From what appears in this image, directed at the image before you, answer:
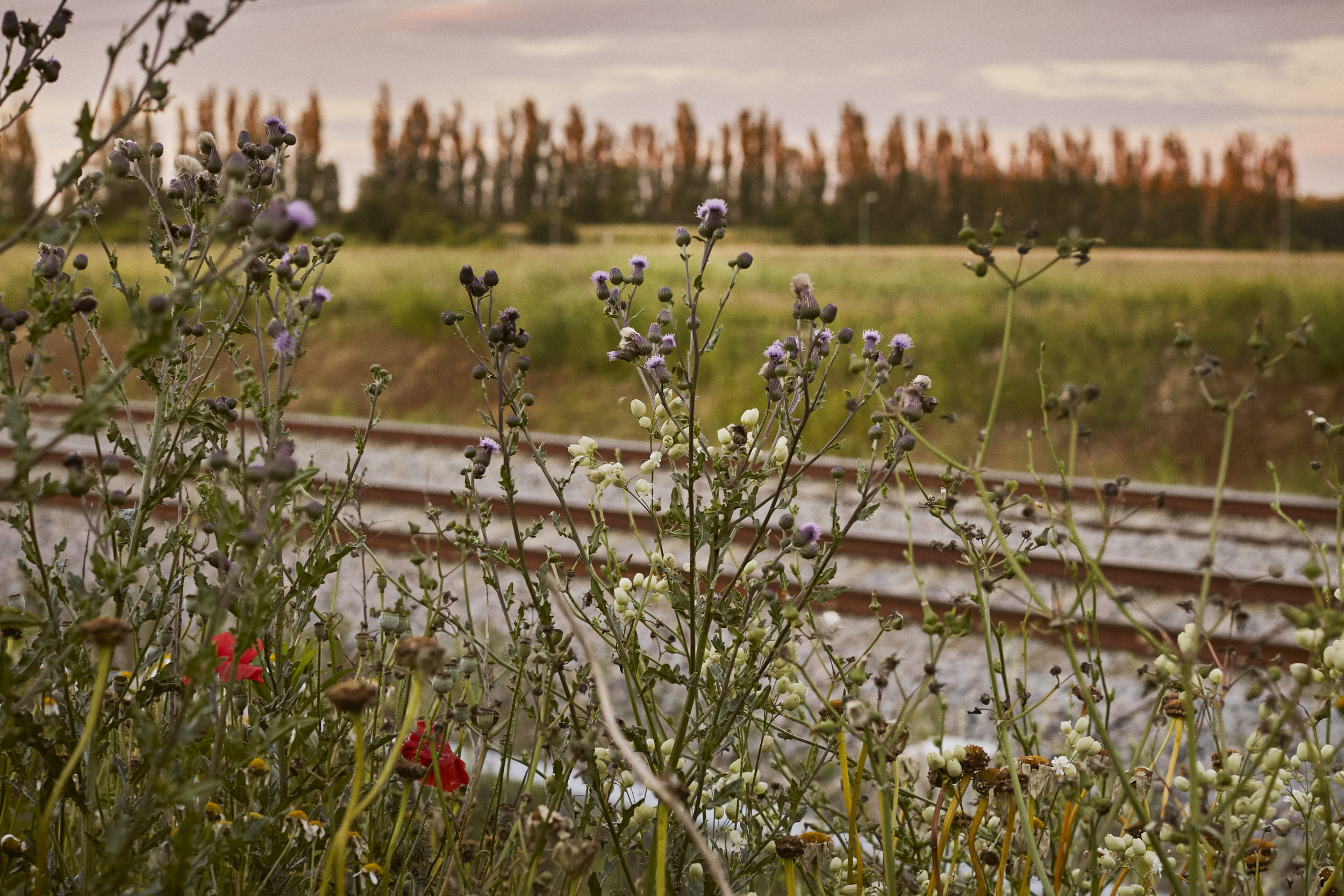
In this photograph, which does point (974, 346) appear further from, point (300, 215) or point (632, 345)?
point (300, 215)

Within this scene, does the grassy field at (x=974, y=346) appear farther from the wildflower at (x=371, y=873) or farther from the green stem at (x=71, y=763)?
the green stem at (x=71, y=763)

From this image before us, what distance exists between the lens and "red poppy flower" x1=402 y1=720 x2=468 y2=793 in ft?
5.07

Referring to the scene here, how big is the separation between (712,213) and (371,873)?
114 centimetres

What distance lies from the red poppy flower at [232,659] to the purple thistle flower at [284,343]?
48 cm

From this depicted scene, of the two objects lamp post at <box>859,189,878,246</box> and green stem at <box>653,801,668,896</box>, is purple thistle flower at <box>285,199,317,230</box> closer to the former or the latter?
green stem at <box>653,801,668,896</box>

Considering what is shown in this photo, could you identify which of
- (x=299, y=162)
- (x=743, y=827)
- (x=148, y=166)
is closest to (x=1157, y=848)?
(x=743, y=827)

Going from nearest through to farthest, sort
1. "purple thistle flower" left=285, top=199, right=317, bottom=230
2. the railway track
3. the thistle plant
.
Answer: "purple thistle flower" left=285, top=199, right=317, bottom=230, the thistle plant, the railway track

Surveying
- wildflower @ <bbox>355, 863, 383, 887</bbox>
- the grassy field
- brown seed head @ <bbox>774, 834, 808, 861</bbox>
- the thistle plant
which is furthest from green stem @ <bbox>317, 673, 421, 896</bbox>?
the grassy field

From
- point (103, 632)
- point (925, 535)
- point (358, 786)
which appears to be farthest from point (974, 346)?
point (103, 632)

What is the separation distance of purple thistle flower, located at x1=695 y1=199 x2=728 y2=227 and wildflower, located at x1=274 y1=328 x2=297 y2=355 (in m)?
0.68

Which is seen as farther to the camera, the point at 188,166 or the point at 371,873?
the point at 188,166

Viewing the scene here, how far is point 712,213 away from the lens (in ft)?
5.85

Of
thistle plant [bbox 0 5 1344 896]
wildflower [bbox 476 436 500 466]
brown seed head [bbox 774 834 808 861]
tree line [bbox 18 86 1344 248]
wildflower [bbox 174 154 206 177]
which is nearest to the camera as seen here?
thistle plant [bbox 0 5 1344 896]

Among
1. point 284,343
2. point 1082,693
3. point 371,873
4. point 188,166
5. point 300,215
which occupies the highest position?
point 188,166
